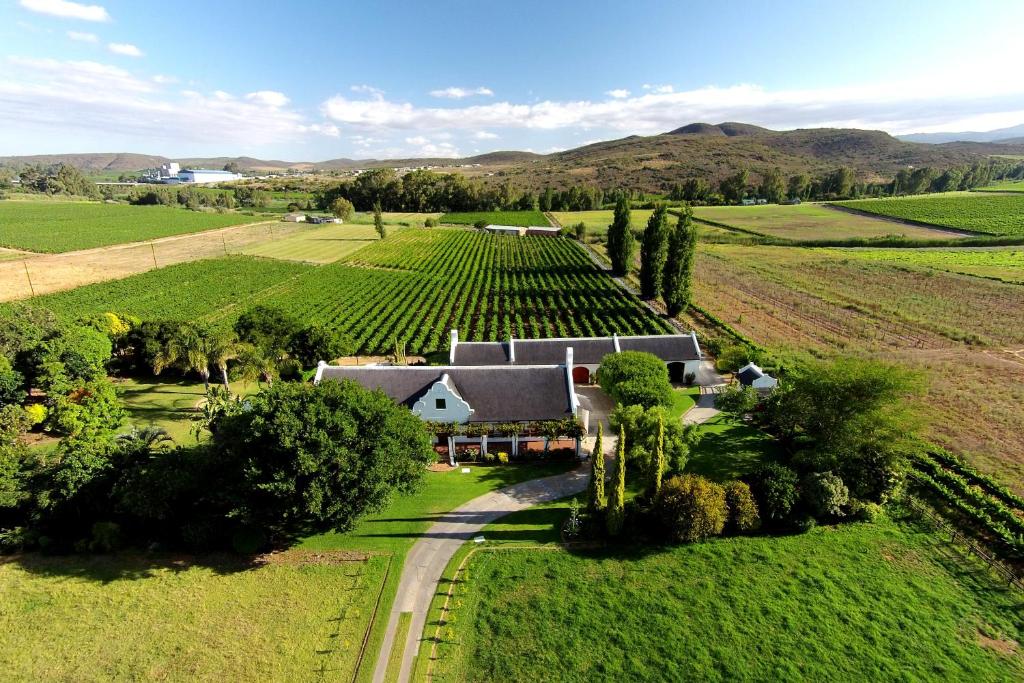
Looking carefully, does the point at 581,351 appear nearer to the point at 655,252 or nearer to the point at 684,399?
the point at 684,399

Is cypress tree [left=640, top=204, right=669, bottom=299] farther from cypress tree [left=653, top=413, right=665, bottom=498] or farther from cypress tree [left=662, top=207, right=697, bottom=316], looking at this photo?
cypress tree [left=653, top=413, right=665, bottom=498]

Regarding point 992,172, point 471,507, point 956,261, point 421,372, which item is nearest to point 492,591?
point 471,507

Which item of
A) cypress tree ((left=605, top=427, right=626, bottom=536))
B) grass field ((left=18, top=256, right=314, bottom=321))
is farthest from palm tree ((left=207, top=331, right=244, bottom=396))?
cypress tree ((left=605, top=427, right=626, bottom=536))

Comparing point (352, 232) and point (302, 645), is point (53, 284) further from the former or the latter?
point (302, 645)

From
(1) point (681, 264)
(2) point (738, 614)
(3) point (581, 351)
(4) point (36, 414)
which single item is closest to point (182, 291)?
(4) point (36, 414)

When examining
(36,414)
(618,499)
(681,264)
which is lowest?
(618,499)

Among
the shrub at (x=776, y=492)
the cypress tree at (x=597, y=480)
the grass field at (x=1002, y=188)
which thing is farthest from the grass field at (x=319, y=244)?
the grass field at (x=1002, y=188)
